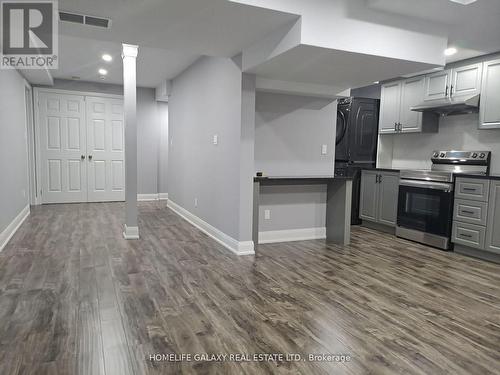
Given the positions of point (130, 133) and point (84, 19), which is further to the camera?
point (130, 133)

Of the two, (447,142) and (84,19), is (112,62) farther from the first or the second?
(447,142)

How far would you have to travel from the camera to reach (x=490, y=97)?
13.9 feet

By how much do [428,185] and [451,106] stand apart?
1046mm

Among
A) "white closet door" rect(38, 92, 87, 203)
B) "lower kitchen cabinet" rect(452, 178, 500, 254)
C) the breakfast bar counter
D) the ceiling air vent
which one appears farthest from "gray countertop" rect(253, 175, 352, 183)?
"white closet door" rect(38, 92, 87, 203)

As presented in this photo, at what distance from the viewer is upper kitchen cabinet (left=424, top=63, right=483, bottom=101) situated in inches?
173

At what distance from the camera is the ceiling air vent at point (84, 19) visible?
8.84 ft

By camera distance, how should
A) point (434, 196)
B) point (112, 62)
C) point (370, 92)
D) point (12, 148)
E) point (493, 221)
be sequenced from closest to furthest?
point (493, 221)
point (434, 196)
point (12, 148)
point (112, 62)
point (370, 92)

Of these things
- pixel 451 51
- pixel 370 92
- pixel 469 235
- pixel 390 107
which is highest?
pixel 451 51

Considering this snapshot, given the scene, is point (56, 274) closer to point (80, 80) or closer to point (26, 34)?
point (26, 34)

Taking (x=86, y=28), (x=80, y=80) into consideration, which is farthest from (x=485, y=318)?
(x=80, y=80)

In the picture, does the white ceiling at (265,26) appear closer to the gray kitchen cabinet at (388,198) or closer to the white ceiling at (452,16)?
the white ceiling at (452,16)

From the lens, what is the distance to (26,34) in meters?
3.39

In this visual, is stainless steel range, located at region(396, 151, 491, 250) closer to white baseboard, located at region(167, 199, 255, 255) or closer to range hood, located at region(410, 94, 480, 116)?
range hood, located at region(410, 94, 480, 116)

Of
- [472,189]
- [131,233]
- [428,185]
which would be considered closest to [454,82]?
[428,185]
